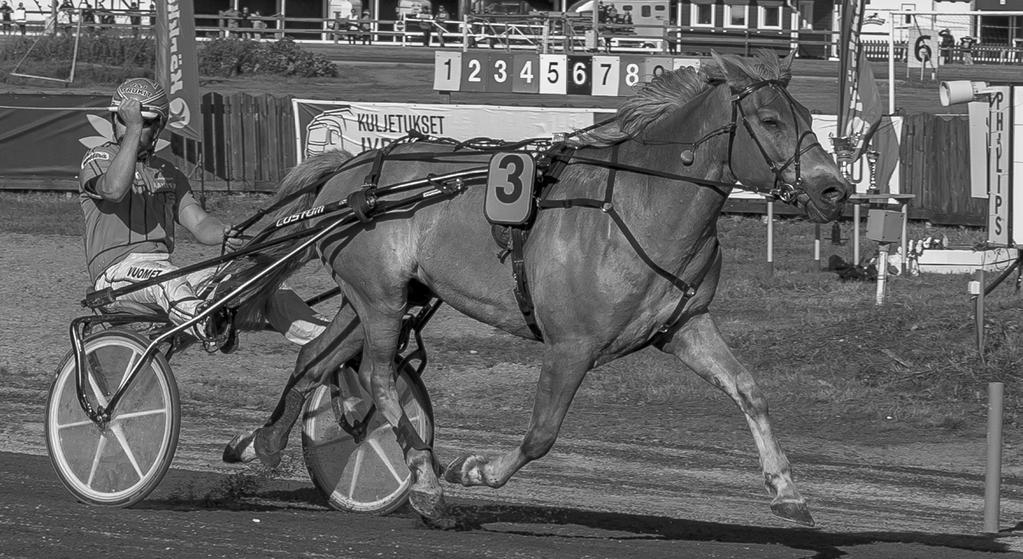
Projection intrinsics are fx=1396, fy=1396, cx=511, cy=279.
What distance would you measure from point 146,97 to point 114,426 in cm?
144

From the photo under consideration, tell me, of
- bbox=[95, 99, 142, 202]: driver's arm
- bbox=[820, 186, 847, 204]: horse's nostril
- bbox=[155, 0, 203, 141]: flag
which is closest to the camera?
bbox=[820, 186, 847, 204]: horse's nostril

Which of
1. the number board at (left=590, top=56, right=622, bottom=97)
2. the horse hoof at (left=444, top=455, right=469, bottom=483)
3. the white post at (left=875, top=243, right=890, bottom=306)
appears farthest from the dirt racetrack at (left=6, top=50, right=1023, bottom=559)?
the number board at (left=590, top=56, right=622, bottom=97)

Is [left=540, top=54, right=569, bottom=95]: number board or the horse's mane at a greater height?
[left=540, top=54, right=569, bottom=95]: number board

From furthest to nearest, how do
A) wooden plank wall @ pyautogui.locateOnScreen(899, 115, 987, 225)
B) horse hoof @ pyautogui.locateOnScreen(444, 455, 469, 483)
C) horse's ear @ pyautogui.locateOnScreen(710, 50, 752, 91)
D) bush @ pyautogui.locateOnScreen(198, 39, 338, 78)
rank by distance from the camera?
bush @ pyautogui.locateOnScreen(198, 39, 338, 78) → wooden plank wall @ pyautogui.locateOnScreen(899, 115, 987, 225) → horse hoof @ pyautogui.locateOnScreen(444, 455, 469, 483) → horse's ear @ pyautogui.locateOnScreen(710, 50, 752, 91)

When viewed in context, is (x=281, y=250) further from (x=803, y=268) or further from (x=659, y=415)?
(x=803, y=268)

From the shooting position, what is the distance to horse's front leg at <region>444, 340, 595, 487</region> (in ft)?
17.3

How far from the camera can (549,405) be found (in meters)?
5.36

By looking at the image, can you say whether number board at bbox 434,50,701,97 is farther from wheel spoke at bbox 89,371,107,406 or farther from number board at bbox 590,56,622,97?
wheel spoke at bbox 89,371,107,406

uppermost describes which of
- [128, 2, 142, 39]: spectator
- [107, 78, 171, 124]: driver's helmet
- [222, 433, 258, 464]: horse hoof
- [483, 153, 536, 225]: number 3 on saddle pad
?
[128, 2, 142, 39]: spectator

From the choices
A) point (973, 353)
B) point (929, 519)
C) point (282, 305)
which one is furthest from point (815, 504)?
point (973, 353)

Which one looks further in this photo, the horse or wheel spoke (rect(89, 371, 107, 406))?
wheel spoke (rect(89, 371, 107, 406))

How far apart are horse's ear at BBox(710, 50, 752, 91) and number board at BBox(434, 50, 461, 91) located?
59.7 feet

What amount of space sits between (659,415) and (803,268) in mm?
6847

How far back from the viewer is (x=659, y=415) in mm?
9664
